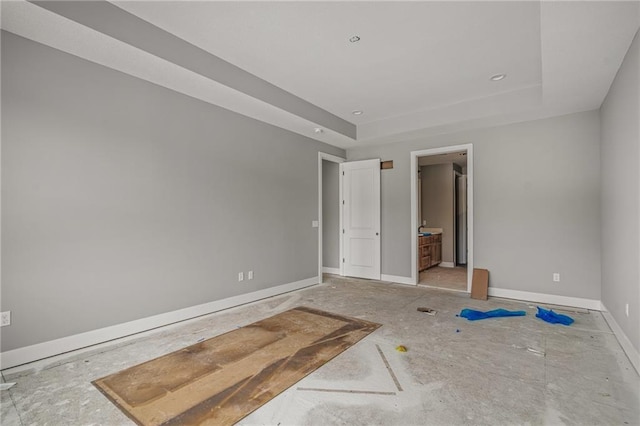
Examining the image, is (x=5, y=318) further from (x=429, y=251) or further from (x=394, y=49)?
(x=429, y=251)

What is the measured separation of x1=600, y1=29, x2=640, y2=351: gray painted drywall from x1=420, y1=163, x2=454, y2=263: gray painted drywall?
416cm

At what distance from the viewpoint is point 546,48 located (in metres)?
2.70

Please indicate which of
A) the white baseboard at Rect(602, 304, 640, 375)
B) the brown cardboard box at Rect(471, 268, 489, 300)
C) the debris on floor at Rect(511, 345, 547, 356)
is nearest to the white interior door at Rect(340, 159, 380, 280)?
the brown cardboard box at Rect(471, 268, 489, 300)

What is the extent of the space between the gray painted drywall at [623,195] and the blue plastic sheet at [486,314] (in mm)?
937

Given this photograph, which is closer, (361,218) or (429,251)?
(361,218)

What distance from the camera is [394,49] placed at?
3.31 metres

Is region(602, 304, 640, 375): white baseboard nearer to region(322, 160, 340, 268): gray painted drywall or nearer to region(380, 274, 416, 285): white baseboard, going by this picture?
region(380, 274, 416, 285): white baseboard

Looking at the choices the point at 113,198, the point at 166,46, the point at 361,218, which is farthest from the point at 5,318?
the point at 361,218

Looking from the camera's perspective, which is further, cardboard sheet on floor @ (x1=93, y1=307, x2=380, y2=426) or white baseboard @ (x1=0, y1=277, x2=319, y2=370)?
white baseboard @ (x1=0, y1=277, x2=319, y2=370)

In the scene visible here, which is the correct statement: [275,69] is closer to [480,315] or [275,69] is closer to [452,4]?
[452,4]

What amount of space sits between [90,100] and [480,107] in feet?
16.1

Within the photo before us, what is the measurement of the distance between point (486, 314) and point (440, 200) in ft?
15.7

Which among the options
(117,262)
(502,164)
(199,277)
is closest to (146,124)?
(117,262)

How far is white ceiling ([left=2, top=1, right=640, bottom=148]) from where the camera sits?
2.52m
